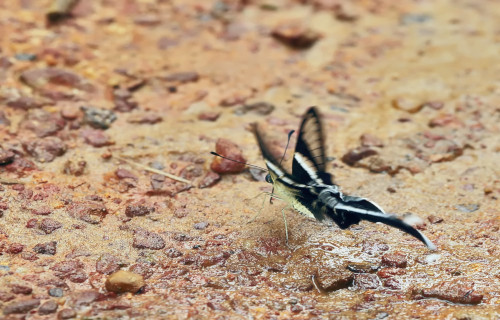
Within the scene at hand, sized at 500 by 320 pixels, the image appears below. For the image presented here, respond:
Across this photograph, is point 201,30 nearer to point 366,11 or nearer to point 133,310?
point 366,11

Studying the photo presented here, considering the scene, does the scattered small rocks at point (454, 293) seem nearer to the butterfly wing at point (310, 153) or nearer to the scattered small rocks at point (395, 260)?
the scattered small rocks at point (395, 260)

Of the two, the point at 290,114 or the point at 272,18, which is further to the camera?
the point at 272,18

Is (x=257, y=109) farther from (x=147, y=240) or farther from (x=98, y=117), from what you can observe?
(x=147, y=240)

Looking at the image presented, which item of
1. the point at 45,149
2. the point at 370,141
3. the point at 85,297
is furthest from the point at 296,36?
the point at 85,297

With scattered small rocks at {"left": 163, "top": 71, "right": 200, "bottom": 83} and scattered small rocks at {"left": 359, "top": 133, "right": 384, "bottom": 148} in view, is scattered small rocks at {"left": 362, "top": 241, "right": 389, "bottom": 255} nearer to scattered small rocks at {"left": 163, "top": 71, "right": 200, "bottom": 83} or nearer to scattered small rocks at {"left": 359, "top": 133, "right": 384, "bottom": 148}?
scattered small rocks at {"left": 359, "top": 133, "right": 384, "bottom": 148}

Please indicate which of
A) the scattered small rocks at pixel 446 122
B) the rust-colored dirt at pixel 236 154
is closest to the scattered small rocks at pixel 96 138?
the rust-colored dirt at pixel 236 154

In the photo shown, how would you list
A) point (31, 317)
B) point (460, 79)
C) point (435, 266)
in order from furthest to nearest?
1. point (460, 79)
2. point (435, 266)
3. point (31, 317)

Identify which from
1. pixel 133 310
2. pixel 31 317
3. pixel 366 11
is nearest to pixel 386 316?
pixel 133 310
